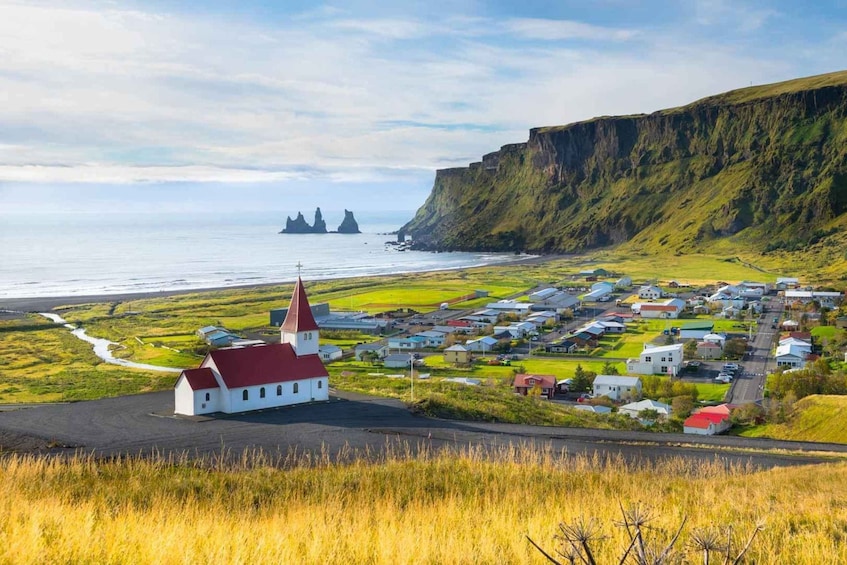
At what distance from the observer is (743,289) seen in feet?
294

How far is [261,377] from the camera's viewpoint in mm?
29297

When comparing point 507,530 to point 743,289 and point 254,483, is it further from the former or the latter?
point 743,289

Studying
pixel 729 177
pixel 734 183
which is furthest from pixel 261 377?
pixel 729 177

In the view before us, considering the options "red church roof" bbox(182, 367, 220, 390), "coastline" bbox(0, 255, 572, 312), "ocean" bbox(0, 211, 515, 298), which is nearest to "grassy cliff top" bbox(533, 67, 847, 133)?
"ocean" bbox(0, 211, 515, 298)

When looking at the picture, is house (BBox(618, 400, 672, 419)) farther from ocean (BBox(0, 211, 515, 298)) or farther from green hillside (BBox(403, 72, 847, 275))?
green hillside (BBox(403, 72, 847, 275))

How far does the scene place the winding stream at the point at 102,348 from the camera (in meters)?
Result: 43.7

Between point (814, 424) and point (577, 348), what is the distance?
27.9 metres

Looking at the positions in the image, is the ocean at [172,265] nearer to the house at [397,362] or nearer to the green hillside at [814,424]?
the house at [397,362]

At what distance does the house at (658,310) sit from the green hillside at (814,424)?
1577 inches

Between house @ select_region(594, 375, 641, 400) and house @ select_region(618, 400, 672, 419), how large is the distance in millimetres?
2872

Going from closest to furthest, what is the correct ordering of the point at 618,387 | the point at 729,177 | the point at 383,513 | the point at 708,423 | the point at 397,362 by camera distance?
the point at 383,513 → the point at 708,423 → the point at 618,387 → the point at 397,362 → the point at 729,177

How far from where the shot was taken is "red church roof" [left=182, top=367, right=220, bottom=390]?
28.0 meters

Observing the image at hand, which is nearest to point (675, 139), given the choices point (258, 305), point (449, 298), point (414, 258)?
point (414, 258)

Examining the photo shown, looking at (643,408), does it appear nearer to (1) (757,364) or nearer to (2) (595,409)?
(2) (595,409)
